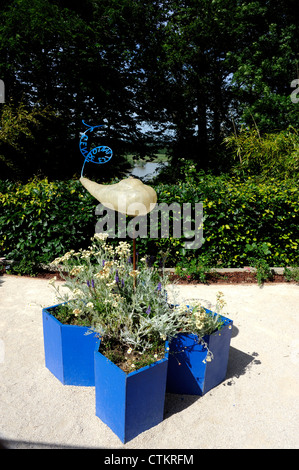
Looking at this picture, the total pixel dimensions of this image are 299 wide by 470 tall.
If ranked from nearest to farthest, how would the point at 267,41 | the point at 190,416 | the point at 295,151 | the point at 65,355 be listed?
the point at 190,416, the point at 65,355, the point at 295,151, the point at 267,41

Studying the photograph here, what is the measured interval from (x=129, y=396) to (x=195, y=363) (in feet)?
2.58

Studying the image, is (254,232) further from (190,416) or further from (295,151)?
(190,416)

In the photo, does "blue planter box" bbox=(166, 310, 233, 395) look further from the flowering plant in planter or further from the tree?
the tree

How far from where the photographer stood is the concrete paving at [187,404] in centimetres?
243

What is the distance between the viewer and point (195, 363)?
2.84 m

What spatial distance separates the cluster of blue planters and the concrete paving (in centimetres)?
10

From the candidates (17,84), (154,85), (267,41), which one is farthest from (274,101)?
(17,84)

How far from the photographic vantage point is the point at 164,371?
97.3 inches

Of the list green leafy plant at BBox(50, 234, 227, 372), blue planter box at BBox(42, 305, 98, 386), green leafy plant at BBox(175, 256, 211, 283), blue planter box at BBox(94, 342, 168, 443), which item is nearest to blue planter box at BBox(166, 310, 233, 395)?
green leafy plant at BBox(50, 234, 227, 372)

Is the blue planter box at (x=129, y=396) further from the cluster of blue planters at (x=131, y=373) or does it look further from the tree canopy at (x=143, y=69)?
the tree canopy at (x=143, y=69)

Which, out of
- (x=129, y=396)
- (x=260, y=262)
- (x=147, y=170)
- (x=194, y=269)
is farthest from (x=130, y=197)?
(x=147, y=170)

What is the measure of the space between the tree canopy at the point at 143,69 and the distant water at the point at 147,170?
74 cm

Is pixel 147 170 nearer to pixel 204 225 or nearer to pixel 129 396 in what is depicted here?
pixel 204 225

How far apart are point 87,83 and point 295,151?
7864 millimetres
